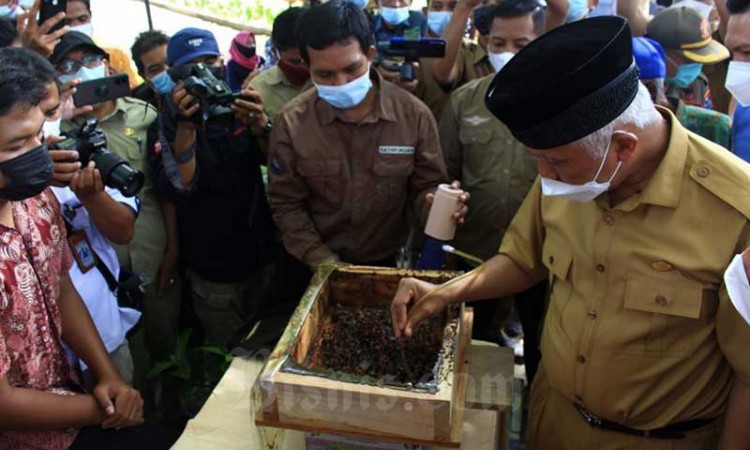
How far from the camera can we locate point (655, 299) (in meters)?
1.66

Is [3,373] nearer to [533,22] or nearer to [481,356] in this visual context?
[481,356]

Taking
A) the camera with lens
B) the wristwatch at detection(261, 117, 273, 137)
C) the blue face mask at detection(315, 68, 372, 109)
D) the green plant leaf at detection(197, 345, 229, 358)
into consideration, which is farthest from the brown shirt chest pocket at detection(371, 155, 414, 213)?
the green plant leaf at detection(197, 345, 229, 358)

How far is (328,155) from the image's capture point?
282cm

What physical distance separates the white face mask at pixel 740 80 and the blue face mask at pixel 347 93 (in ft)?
5.53

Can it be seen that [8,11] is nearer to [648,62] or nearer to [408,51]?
[408,51]

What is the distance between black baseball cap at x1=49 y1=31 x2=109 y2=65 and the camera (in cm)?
312

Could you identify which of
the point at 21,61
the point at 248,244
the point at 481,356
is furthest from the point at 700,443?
the point at 21,61

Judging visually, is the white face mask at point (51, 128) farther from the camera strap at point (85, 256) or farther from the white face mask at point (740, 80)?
the white face mask at point (740, 80)

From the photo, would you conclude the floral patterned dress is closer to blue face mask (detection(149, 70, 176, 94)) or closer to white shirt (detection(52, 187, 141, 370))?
white shirt (detection(52, 187, 141, 370))

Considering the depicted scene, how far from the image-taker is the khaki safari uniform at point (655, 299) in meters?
1.59

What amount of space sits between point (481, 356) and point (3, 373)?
1.59 metres

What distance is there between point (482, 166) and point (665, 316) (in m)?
1.52

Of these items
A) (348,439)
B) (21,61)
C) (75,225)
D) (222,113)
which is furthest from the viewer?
(222,113)

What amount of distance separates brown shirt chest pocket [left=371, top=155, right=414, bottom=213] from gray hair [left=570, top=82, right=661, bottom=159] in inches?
53.0
